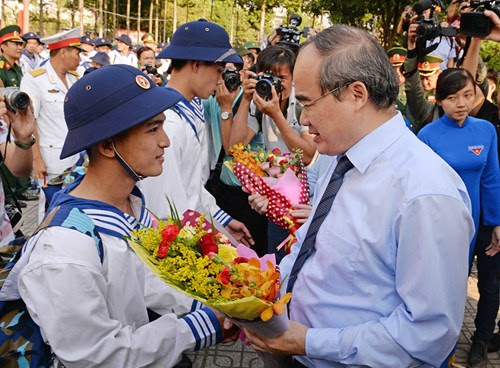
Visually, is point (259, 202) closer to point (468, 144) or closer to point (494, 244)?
point (468, 144)

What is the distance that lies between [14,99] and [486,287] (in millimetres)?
3577

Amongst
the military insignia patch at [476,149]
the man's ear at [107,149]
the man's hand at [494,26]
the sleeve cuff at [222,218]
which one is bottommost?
the sleeve cuff at [222,218]

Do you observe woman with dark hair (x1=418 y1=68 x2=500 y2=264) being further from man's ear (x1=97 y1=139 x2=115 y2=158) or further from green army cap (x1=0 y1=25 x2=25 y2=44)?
green army cap (x1=0 y1=25 x2=25 y2=44)

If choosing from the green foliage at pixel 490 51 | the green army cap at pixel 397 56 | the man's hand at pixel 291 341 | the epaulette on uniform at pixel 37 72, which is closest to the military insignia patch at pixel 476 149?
the man's hand at pixel 291 341

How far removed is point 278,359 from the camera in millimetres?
2059

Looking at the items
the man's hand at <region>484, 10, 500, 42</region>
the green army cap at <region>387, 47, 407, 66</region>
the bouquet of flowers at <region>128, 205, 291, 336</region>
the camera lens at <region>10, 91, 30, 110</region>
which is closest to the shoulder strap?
the bouquet of flowers at <region>128, 205, 291, 336</region>

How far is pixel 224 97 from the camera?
169 inches

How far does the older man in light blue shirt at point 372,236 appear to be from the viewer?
159 cm

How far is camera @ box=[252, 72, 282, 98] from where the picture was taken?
3.88 m

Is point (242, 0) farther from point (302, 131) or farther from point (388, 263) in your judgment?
point (388, 263)

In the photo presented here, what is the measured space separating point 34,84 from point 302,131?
3574 mm

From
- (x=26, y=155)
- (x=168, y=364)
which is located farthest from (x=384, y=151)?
(x=26, y=155)

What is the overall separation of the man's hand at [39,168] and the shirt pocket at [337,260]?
15.7 ft

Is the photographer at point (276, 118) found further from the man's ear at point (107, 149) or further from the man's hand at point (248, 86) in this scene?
the man's ear at point (107, 149)
